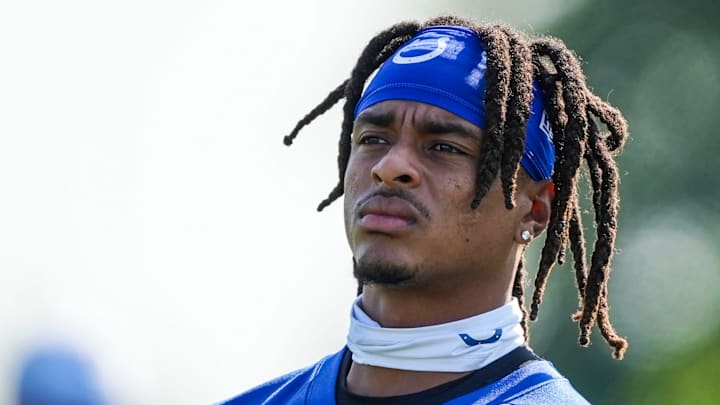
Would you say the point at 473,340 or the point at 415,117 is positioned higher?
the point at 415,117

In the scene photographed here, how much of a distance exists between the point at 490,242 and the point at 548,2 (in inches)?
482

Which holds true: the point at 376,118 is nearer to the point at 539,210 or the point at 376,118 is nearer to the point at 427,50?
the point at 427,50

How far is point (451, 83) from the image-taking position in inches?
261

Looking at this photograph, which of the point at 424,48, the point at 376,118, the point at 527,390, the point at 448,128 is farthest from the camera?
the point at 424,48

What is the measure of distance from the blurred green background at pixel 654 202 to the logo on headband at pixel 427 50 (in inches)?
351

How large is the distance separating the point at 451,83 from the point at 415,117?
0.57 ft

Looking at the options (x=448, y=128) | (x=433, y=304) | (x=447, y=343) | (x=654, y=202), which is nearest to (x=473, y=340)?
(x=447, y=343)

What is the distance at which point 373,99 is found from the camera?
22.4ft

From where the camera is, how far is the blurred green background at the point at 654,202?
633 inches

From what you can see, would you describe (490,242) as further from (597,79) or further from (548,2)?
(548,2)

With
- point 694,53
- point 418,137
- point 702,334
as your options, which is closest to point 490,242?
point 418,137

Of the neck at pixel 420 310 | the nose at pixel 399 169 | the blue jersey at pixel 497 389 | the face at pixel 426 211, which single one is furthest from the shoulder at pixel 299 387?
the nose at pixel 399 169

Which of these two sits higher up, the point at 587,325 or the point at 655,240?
the point at 587,325

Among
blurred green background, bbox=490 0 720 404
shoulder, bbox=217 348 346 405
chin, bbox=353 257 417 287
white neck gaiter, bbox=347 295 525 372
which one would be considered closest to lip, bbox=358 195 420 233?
chin, bbox=353 257 417 287
